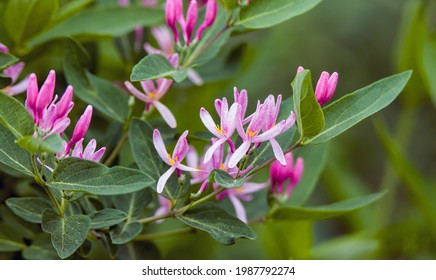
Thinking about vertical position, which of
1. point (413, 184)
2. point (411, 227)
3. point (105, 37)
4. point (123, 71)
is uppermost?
point (105, 37)

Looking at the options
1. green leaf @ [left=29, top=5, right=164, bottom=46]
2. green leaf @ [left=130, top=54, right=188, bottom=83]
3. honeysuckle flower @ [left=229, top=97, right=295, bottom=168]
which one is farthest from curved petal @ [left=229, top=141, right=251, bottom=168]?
green leaf @ [left=29, top=5, right=164, bottom=46]

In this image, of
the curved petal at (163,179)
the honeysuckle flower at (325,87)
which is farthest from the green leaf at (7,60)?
the honeysuckle flower at (325,87)

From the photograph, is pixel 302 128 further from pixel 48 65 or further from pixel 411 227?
pixel 411 227

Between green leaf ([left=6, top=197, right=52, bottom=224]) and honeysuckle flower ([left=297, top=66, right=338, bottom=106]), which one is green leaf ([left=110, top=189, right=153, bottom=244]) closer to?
green leaf ([left=6, top=197, right=52, bottom=224])

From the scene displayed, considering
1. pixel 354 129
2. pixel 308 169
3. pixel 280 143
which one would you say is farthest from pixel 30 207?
pixel 354 129

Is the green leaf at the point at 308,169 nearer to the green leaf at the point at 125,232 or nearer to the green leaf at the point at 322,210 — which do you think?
the green leaf at the point at 322,210

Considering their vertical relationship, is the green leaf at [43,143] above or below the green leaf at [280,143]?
above

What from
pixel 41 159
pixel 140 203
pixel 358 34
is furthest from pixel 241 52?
pixel 358 34
